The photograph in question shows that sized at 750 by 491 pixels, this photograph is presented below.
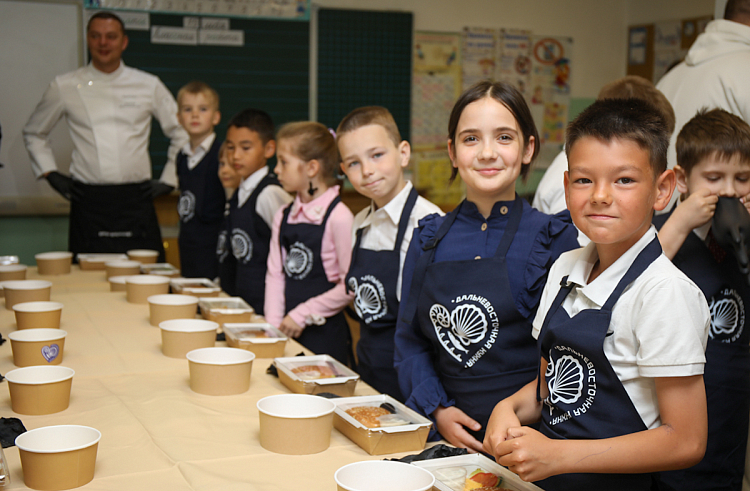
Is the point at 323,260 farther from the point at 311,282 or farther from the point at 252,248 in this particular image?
the point at 252,248

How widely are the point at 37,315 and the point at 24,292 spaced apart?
350 mm

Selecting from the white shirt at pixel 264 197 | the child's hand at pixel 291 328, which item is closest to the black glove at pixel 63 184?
the white shirt at pixel 264 197

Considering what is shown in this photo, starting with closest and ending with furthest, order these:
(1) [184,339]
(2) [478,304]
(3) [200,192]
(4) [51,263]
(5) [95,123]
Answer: (2) [478,304], (1) [184,339], (4) [51,263], (3) [200,192], (5) [95,123]

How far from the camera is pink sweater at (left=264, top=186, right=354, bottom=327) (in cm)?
245

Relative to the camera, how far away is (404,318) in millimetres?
1591

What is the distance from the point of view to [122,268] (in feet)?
9.14

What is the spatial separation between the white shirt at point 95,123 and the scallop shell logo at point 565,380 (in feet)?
11.0

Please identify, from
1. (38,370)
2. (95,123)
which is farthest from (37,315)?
(95,123)

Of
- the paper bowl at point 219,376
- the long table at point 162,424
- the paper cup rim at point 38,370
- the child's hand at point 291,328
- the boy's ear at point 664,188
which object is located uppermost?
the boy's ear at point 664,188

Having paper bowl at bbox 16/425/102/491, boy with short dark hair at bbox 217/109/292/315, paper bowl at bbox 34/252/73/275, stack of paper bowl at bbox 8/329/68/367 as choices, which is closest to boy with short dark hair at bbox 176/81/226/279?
boy with short dark hair at bbox 217/109/292/315

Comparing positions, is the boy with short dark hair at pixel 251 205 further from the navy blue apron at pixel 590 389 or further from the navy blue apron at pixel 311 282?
the navy blue apron at pixel 590 389

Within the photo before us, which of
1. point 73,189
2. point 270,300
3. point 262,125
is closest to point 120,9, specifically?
point 73,189

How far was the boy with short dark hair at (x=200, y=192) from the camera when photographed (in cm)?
356

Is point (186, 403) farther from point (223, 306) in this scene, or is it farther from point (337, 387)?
point (223, 306)
